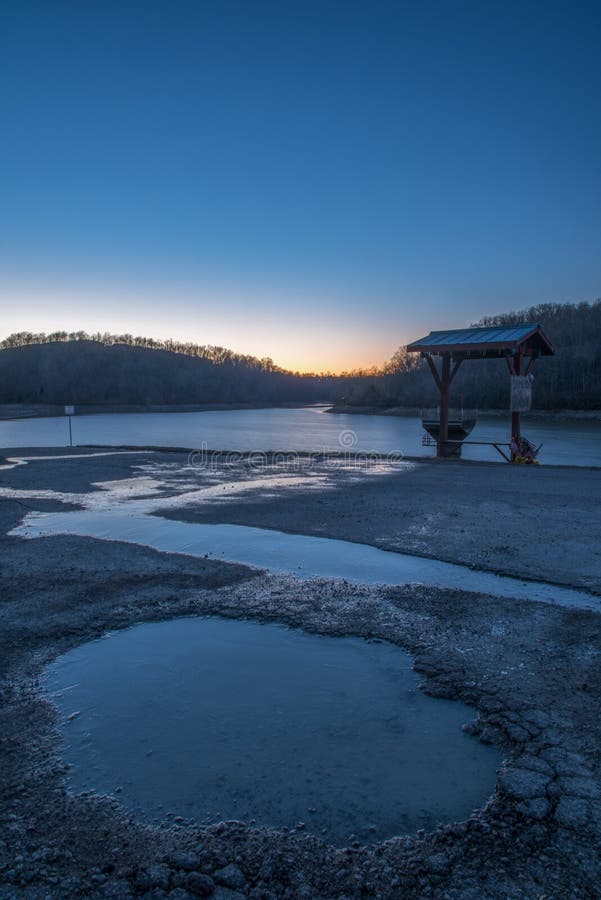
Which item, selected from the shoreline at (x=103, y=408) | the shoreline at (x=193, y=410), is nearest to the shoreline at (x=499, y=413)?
the shoreline at (x=193, y=410)

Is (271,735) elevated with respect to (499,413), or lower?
lower

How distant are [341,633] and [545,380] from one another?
336 feet

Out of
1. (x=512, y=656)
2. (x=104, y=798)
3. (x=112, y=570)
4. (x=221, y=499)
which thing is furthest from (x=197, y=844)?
(x=221, y=499)

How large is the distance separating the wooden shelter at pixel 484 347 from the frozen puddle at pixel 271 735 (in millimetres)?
16617

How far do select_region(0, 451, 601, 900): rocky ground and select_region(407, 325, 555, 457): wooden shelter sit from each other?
1137cm

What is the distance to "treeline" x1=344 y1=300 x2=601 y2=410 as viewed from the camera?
90.7m

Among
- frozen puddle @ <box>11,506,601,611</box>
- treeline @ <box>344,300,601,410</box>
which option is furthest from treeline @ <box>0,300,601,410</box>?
frozen puddle @ <box>11,506,601,611</box>

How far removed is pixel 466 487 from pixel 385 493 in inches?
89.0

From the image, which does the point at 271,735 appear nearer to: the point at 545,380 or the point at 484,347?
the point at 484,347

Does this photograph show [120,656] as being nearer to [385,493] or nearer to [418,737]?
[418,737]

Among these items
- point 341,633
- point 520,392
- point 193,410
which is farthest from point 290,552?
point 193,410

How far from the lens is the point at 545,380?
319ft

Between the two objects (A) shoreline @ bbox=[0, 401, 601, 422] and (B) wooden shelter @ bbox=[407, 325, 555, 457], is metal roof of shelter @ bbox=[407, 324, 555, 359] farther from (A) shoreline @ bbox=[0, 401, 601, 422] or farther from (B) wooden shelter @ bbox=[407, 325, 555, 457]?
(A) shoreline @ bbox=[0, 401, 601, 422]

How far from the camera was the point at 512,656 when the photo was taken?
4453 mm
